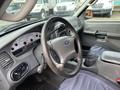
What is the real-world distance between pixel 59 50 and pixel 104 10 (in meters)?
1.50

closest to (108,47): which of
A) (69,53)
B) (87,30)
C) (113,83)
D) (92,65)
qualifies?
(87,30)

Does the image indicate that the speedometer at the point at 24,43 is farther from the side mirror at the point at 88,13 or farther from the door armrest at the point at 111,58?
the side mirror at the point at 88,13

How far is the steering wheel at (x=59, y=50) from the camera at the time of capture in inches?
55.7

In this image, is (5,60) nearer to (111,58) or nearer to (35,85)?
(35,85)

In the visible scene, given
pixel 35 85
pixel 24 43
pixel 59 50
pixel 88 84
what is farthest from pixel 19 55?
pixel 35 85

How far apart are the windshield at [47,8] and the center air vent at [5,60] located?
0.26m

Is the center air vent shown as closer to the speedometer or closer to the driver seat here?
the speedometer

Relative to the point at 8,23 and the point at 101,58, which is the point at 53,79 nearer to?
the point at 101,58

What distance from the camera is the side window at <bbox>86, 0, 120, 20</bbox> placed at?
2.70m

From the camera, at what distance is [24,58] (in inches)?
62.4

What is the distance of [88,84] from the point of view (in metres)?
1.76

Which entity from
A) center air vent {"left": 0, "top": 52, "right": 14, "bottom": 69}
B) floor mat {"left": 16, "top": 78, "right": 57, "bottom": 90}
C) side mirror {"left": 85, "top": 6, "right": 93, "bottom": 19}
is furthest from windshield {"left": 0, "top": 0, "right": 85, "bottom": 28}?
floor mat {"left": 16, "top": 78, "right": 57, "bottom": 90}

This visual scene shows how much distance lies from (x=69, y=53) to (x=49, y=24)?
25cm

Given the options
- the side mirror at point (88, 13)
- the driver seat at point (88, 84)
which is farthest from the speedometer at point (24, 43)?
the side mirror at point (88, 13)
